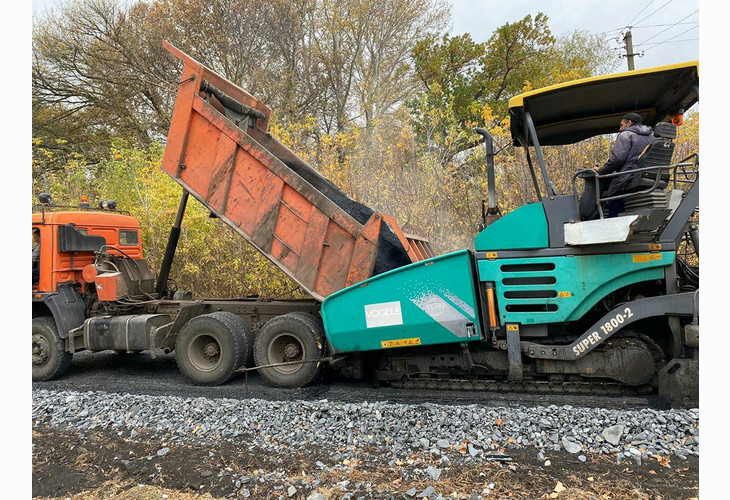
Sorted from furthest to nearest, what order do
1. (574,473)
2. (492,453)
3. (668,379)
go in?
(668,379) → (492,453) → (574,473)

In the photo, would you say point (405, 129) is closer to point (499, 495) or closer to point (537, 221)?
point (537, 221)

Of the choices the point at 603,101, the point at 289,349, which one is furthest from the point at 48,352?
the point at 603,101

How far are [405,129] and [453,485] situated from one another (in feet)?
36.5

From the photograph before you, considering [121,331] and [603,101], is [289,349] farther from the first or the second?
[603,101]

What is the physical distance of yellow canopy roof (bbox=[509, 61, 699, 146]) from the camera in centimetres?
412

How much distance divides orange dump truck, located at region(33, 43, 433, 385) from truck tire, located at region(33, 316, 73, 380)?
0.01 metres

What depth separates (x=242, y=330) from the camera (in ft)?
18.7

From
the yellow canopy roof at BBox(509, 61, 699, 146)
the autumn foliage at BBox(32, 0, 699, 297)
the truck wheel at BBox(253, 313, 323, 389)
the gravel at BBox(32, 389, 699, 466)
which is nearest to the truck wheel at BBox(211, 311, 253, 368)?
the truck wheel at BBox(253, 313, 323, 389)

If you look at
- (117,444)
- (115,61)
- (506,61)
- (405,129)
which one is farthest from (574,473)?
(115,61)

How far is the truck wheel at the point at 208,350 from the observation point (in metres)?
5.57

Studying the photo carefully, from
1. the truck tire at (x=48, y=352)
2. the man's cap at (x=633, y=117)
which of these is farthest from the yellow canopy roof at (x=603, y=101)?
the truck tire at (x=48, y=352)

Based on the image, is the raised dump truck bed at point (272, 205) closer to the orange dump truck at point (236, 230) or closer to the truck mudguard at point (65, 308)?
the orange dump truck at point (236, 230)

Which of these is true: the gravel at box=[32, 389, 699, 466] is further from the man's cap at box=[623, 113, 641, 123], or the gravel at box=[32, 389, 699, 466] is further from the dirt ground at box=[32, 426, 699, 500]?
the man's cap at box=[623, 113, 641, 123]

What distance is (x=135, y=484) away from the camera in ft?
10.6
